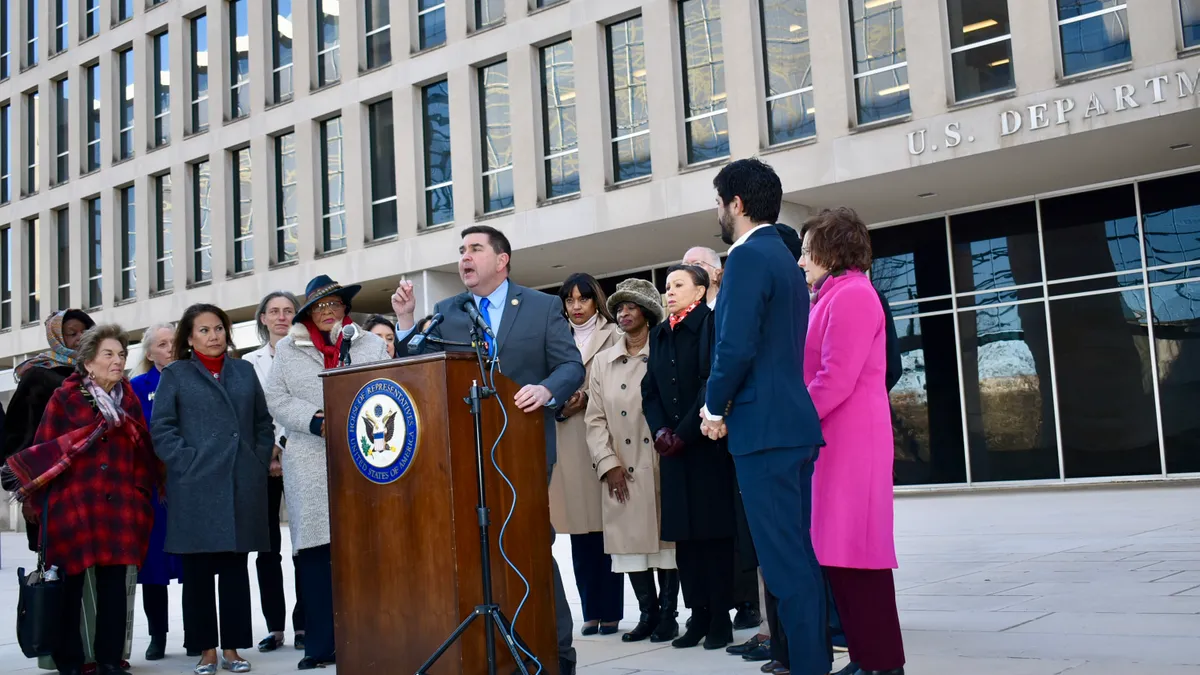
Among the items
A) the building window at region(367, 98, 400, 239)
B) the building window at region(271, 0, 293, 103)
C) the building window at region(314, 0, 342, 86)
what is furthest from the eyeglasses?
the building window at region(271, 0, 293, 103)

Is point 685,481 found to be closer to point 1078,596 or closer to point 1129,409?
point 1078,596

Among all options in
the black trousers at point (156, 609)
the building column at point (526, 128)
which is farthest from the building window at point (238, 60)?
the black trousers at point (156, 609)

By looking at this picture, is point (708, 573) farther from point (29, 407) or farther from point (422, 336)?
point (29, 407)

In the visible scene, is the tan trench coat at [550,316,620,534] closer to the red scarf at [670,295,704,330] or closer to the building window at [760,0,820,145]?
the red scarf at [670,295,704,330]

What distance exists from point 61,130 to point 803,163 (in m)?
21.0

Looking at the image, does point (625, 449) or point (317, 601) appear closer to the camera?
Result: point (317, 601)

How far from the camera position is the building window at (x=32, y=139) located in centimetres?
3019

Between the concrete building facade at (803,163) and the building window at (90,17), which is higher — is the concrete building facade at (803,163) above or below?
below

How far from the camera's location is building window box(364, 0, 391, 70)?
2277 centimetres

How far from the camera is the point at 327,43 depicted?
23812 millimetres

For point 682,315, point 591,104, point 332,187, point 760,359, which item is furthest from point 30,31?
point 760,359

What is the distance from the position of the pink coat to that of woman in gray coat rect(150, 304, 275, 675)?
127 inches

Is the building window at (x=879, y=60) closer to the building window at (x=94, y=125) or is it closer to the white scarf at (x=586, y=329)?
the white scarf at (x=586, y=329)

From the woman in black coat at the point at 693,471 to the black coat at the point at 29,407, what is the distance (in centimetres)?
341
